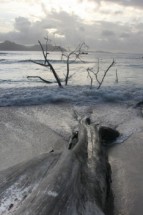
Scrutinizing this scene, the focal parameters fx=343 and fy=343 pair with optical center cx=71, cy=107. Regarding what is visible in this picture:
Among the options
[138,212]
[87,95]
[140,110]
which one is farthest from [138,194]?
[87,95]

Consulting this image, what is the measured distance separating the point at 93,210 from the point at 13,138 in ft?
20.1

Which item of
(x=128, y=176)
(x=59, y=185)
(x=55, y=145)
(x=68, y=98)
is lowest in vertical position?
(x=68, y=98)

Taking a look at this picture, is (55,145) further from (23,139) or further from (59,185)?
(59,185)

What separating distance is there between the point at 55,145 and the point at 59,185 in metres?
4.86

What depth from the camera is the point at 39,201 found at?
17.6 feet

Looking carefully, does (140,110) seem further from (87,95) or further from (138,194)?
(138,194)

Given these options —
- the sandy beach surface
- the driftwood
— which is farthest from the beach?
the driftwood

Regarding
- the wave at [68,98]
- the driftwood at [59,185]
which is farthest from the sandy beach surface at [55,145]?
the wave at [68,98]

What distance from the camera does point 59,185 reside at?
19.6 ft

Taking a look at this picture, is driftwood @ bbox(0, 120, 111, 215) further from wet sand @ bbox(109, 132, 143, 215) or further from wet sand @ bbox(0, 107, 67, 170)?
wet sand @ bbox(0, 107, 67, 170)

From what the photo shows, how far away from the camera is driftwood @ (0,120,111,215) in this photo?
5.36m

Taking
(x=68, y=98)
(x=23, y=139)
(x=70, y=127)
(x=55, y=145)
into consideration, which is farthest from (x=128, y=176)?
(x=68, y=98)

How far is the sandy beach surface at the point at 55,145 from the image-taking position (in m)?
7.31

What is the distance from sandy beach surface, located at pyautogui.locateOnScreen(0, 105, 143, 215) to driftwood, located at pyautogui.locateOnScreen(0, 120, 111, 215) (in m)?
0.48
